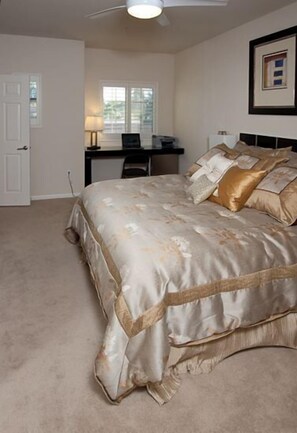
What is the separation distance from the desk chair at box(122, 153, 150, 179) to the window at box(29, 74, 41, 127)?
1.53 metres

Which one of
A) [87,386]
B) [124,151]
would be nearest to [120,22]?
[124,151]

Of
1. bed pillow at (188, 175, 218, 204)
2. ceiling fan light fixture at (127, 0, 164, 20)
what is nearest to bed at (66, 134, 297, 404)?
bed pillow at (188, 175, 218, 204)

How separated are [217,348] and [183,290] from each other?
1.50ft

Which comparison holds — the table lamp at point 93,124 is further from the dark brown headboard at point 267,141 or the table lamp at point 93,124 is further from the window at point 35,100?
the dark brown headboard at point 267,141

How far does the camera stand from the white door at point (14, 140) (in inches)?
228

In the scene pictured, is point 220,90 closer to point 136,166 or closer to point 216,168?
point 136,166

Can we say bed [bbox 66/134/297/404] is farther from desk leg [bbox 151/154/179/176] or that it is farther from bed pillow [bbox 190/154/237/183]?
desk leg [bbox 151/154/179/176]

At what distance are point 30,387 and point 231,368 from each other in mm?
1090

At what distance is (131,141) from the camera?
699cm

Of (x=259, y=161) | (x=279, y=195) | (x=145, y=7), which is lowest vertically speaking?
(x=279, y=195)

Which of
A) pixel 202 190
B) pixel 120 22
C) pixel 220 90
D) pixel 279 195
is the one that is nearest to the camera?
pixel 279 195

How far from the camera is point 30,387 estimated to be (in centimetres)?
209

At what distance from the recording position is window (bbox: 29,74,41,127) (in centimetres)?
614

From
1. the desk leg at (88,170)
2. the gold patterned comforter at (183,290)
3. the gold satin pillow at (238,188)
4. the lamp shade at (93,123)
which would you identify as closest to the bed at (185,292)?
the gold patterned comforter at (183,290)
